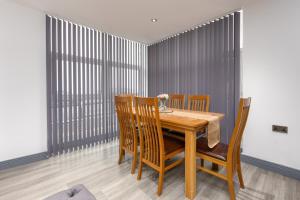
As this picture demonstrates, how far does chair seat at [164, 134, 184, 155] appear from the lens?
1.84 metres

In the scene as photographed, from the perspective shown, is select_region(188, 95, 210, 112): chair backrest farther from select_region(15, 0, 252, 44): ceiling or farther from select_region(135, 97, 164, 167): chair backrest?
select_region(15, 0, 252, 44): ceiling

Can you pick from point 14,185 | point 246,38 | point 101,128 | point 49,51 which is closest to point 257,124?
point 246,38

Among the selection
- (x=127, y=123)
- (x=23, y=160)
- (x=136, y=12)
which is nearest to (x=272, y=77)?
(x=127, y=123)

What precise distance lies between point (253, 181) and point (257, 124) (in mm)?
900

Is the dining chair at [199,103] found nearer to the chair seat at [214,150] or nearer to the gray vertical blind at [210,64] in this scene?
the gray vertical blind at [210,64]

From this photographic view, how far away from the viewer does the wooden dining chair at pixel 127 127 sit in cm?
212

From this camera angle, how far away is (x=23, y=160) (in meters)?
2.44

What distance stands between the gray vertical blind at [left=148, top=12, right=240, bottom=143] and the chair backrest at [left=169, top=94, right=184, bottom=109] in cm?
44

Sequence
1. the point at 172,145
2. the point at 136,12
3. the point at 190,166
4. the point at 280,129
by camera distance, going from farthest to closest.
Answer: the point at 136,12
the point at 280,129
the point at 172,145
the point at 190,166

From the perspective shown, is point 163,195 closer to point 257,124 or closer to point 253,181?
point 253,181

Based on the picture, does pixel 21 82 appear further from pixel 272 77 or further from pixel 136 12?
pixel 272 77

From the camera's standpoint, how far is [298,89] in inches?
79.2

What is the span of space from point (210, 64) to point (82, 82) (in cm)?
266

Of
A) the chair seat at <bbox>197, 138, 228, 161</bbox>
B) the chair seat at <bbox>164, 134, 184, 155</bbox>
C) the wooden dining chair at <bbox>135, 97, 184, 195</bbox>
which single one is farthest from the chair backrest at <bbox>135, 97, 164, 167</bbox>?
the chair seat at <bbox>197, 138, 228, 161</bbox>
